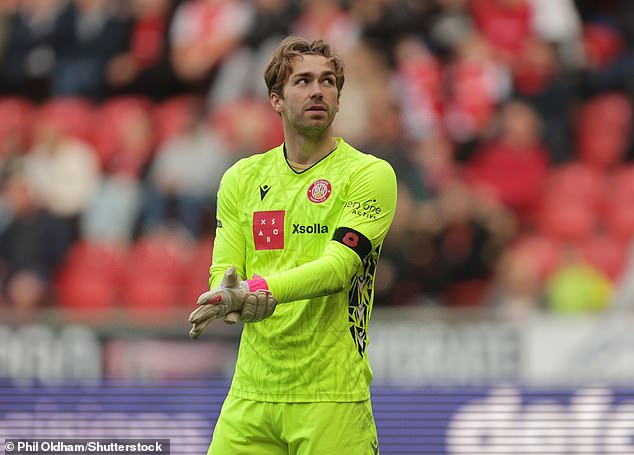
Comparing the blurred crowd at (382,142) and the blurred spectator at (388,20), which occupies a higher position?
the blurred spectator at (388,20)

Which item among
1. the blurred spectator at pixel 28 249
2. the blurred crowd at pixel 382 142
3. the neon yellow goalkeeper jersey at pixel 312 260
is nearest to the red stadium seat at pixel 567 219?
the blurred crowd at pixel 382 142

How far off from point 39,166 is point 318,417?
8.37m

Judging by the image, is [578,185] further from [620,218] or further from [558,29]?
[558,29]

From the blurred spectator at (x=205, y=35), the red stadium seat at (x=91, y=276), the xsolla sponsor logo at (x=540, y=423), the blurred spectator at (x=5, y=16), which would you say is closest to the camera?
the xsolla sponsor logo at (x=540, y=423)

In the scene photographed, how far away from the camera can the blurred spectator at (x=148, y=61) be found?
41.4 feet

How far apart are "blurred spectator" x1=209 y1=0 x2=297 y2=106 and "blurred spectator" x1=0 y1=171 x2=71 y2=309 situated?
2.13m

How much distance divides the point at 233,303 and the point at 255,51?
8.25m

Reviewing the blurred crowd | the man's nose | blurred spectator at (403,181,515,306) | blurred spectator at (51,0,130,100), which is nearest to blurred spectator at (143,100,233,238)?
the blurred crowd

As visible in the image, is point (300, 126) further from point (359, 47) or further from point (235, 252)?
point (359, 47)

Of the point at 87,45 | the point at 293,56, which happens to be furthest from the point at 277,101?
the point at 87,45

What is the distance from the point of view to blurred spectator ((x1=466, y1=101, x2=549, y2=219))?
10.9 m

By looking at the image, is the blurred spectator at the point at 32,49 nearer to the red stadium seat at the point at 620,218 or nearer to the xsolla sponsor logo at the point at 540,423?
the red stadium seat at the point at 620,218

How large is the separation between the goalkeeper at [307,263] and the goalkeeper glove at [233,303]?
284 millimetres

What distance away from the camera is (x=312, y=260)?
4.45m
